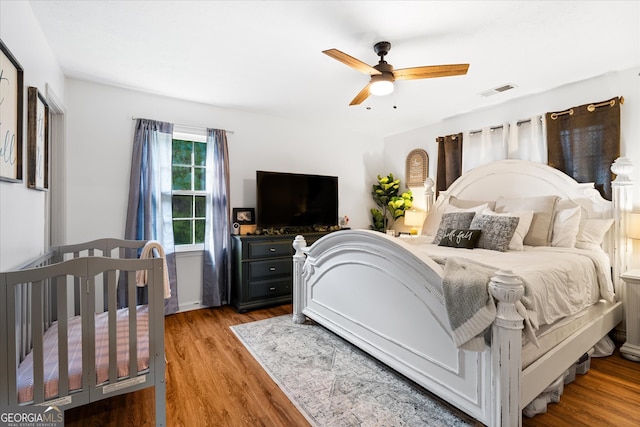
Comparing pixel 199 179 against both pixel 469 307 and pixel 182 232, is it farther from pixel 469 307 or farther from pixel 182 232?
pixel 469 307

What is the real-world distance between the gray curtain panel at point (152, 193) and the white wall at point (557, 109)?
3.51 m

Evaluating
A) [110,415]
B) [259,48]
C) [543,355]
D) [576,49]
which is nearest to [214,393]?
[110,415]

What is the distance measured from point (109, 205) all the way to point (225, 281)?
59.5 inches

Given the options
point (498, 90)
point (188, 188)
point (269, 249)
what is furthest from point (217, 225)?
point (498, 90)

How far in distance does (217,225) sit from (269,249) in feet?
2.27

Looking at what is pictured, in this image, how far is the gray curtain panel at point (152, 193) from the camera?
10.5 ft

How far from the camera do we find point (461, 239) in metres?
2.72

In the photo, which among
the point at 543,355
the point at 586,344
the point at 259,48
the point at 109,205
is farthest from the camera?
the point at 109,205

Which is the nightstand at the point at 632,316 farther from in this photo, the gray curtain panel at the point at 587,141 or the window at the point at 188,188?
the window at the point at 188,188

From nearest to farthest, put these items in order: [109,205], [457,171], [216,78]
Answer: [216,78] → [109,205] → [457,171]

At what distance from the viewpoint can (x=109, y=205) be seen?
317 cm

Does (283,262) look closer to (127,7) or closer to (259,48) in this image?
(259,48)

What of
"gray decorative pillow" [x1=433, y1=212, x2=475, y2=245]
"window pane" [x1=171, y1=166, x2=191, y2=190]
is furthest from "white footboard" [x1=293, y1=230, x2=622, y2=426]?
"window pane" [x1=171, y1=166, x2=191, y2=190]

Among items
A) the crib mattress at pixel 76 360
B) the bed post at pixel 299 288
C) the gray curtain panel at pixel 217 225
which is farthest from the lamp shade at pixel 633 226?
the gray curtain panel at pixel 217 225
